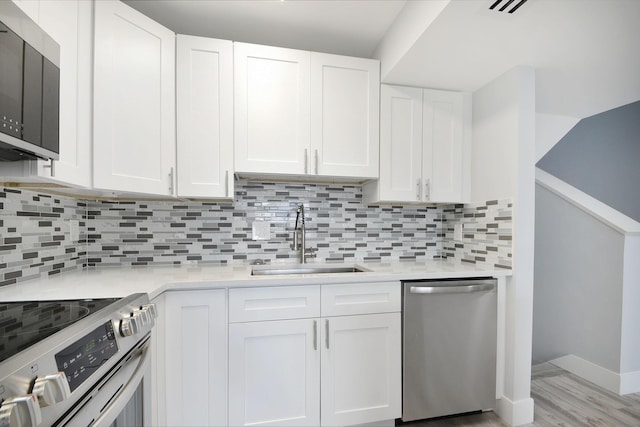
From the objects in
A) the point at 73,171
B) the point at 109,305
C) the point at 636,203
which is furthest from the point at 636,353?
the point at 73,171

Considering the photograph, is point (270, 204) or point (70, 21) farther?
point (270, 204)

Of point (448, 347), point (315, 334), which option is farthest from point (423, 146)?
point (315, 334)

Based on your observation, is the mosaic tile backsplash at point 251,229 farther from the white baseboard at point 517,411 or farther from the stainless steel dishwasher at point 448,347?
the white baseboard at point 517,411

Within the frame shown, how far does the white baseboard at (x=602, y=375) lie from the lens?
6.85ft

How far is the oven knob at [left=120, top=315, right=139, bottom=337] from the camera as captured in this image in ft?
2.88

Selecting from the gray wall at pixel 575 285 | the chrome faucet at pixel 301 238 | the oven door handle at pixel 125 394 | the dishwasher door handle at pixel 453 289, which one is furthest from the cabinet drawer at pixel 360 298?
the gray wall at pixel 575 285

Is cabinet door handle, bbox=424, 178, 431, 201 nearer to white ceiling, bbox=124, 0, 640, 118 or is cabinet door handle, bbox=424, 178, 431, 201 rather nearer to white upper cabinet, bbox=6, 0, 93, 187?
white ceiling, bbox=124, 0, 640, 118

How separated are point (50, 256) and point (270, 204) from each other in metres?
1.22

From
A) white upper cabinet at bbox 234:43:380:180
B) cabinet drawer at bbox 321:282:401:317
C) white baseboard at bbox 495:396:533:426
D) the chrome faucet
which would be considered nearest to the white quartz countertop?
cabinet drawer at bbox 321:282:401:317

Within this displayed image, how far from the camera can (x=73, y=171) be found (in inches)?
46.1

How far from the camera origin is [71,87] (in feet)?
3.82

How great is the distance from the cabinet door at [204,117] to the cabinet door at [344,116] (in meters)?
0.52

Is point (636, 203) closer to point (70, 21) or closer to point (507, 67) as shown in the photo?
point (507, 67)

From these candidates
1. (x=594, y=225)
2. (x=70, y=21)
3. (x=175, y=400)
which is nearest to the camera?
(x=70, y=21)
